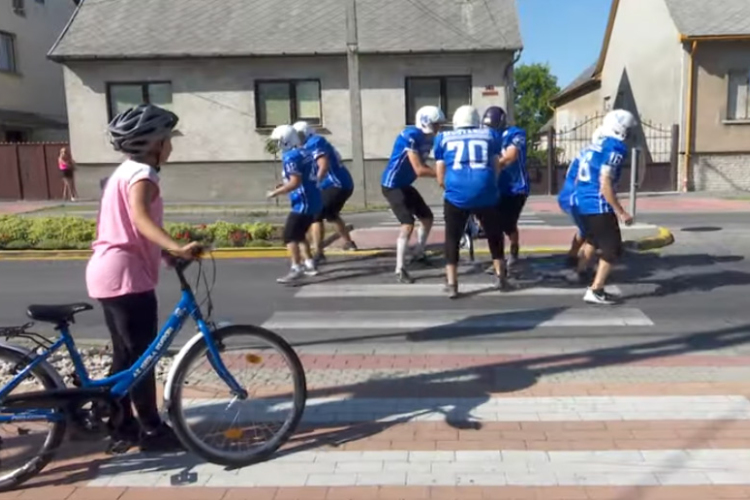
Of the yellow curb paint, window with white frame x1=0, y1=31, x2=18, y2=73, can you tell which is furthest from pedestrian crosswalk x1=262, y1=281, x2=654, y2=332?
window with white frame x1=0, y1=31, x2=18, y2=73

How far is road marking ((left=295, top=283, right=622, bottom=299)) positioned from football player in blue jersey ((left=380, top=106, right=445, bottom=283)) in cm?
35

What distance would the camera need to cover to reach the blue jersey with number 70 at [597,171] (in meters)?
7.00

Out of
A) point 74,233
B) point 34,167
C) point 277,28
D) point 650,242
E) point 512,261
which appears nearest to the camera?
point 512,261

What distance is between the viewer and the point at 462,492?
3.54 metres

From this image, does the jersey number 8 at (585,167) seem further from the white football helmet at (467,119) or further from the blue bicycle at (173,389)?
the blue bicycle at (173,389)

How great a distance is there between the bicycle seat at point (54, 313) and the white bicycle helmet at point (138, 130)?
84 cm

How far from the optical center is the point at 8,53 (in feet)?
98.7

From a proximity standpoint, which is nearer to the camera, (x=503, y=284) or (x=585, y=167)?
(x=585, y=167)

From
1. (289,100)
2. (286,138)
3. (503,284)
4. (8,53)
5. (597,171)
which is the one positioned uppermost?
(8,53)

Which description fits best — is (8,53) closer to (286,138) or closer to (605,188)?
(286,138)

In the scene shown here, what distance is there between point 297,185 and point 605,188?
330cm

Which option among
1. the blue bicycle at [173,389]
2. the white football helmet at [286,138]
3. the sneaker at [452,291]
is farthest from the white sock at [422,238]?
the blue bicycle at [173,389]

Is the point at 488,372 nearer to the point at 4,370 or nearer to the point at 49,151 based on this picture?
the point at 4,370

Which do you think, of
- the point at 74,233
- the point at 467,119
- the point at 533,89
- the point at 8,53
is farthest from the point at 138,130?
the point at 533,89
